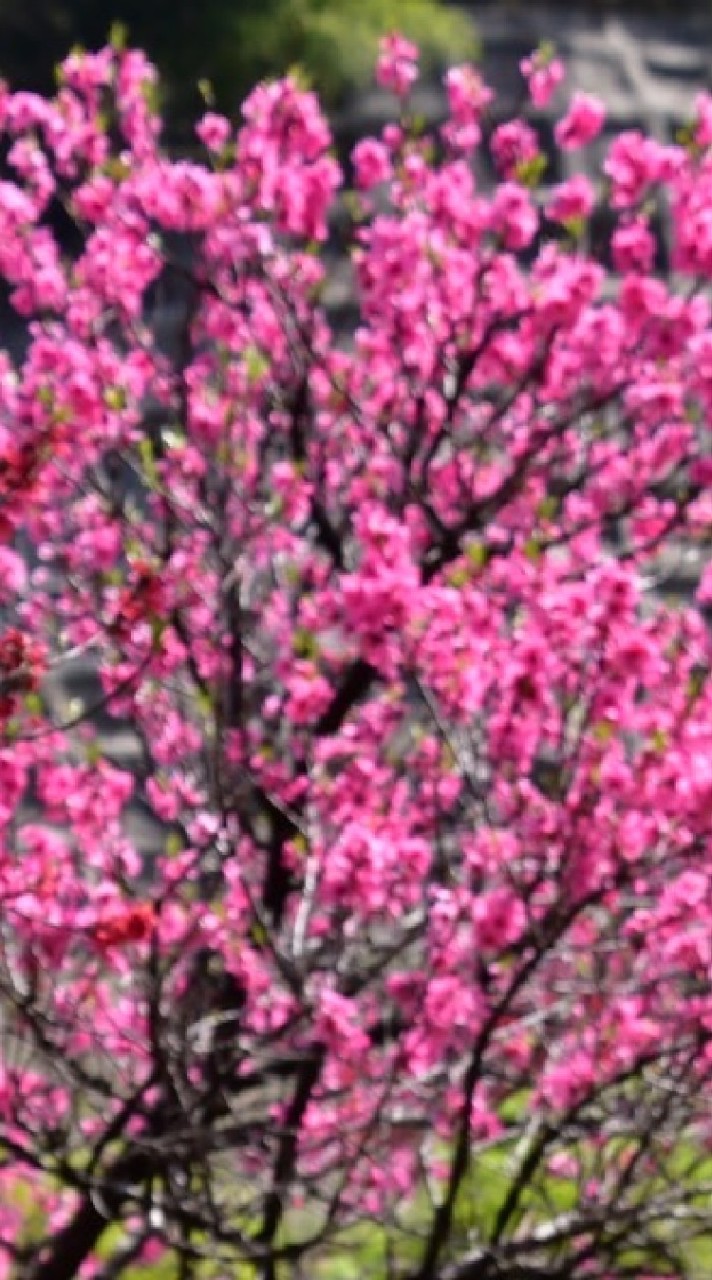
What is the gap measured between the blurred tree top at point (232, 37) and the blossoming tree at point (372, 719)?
22.1 ft

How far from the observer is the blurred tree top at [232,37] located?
508 inches

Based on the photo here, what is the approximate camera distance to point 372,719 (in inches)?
237

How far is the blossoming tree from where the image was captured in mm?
4633

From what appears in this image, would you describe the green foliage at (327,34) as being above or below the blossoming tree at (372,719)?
above

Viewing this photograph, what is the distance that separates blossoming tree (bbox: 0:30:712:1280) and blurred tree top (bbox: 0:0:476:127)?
674 cm

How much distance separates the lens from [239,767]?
487 centimetres

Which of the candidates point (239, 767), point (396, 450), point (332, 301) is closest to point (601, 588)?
point (239, 767)

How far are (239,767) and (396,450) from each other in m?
1.20

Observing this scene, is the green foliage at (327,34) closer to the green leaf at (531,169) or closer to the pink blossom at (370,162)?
the pink blossom at (370,162)

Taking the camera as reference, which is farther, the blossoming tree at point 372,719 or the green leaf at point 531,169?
the green leaf at point 531,169

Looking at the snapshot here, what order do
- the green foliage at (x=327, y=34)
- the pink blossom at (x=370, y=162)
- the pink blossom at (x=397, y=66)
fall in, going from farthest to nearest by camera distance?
the green foliage at (x=327, y=34) < the pink blossom at (x=397, y=66) < the pink blossom at (x=370, y=162)

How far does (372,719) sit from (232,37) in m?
7.98

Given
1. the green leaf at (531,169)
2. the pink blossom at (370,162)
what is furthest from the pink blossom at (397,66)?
the green leaf at (531,169)

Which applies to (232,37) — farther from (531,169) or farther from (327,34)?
(531,169)
